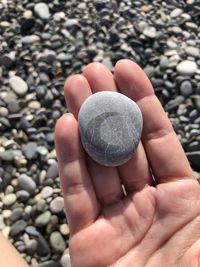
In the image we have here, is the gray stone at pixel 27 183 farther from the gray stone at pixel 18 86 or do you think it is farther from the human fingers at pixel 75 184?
the human fingers at pixel 75 184

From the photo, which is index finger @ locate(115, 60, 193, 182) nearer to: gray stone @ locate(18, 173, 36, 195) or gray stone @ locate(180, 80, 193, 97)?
gray stone @ locate(18, 173, 36, 195)

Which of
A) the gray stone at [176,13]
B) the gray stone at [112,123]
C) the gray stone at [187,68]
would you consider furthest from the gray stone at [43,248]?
the gray stone at [176,13]

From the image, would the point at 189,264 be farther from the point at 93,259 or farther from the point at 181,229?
the point at 93,259

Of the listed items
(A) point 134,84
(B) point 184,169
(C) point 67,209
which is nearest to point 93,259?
(C) point 67,209

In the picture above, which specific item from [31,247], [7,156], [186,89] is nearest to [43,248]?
[31,247]

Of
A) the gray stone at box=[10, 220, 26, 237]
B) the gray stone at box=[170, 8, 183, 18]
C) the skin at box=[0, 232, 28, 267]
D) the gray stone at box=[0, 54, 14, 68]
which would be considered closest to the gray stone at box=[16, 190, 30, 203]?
the gray stone at box=[10, 220, 26, 237]

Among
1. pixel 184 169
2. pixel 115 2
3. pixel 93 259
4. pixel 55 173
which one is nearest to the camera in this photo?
pixel 93 259

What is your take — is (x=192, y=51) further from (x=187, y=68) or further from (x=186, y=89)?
(x=186, y=89)
